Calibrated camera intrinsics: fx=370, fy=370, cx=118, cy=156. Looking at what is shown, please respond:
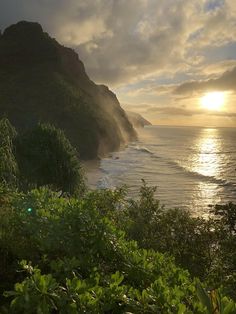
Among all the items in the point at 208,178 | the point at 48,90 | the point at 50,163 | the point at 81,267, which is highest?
the point at 48,90

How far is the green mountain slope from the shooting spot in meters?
88.4

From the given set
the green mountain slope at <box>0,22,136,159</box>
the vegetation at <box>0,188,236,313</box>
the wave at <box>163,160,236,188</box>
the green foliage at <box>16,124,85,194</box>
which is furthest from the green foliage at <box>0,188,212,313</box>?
the green mountain slope at <box>0,22,136,159</box>

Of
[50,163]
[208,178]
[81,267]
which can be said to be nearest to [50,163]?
[50,163]

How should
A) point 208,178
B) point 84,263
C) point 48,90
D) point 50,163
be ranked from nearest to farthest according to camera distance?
point 84,263 < point 50,163 < point 208,178 < point 48,90

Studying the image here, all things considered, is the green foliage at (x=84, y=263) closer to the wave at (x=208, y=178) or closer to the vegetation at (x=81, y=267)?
the vegetation at (x=81, y=267)

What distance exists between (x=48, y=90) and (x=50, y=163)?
3001 inches

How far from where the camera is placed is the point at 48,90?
10219cm

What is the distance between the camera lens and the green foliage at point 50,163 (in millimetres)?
29422

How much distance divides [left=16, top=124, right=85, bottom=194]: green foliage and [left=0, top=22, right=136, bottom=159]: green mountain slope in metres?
39.5

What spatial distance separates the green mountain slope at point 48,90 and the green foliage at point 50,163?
39485 mm

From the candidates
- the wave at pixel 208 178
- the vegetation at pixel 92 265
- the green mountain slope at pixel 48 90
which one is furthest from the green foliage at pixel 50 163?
the green mountain slope at pixel 48 90

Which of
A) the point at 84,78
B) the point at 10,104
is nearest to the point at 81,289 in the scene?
the point at 10,104

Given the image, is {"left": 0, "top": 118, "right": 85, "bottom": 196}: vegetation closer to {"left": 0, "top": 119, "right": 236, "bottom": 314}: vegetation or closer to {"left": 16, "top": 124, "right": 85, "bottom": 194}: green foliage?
{"left": 16, "top": 124, "right": 85, "bottom": 194}: green foliage

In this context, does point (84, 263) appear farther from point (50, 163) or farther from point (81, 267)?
point (50, 163)
